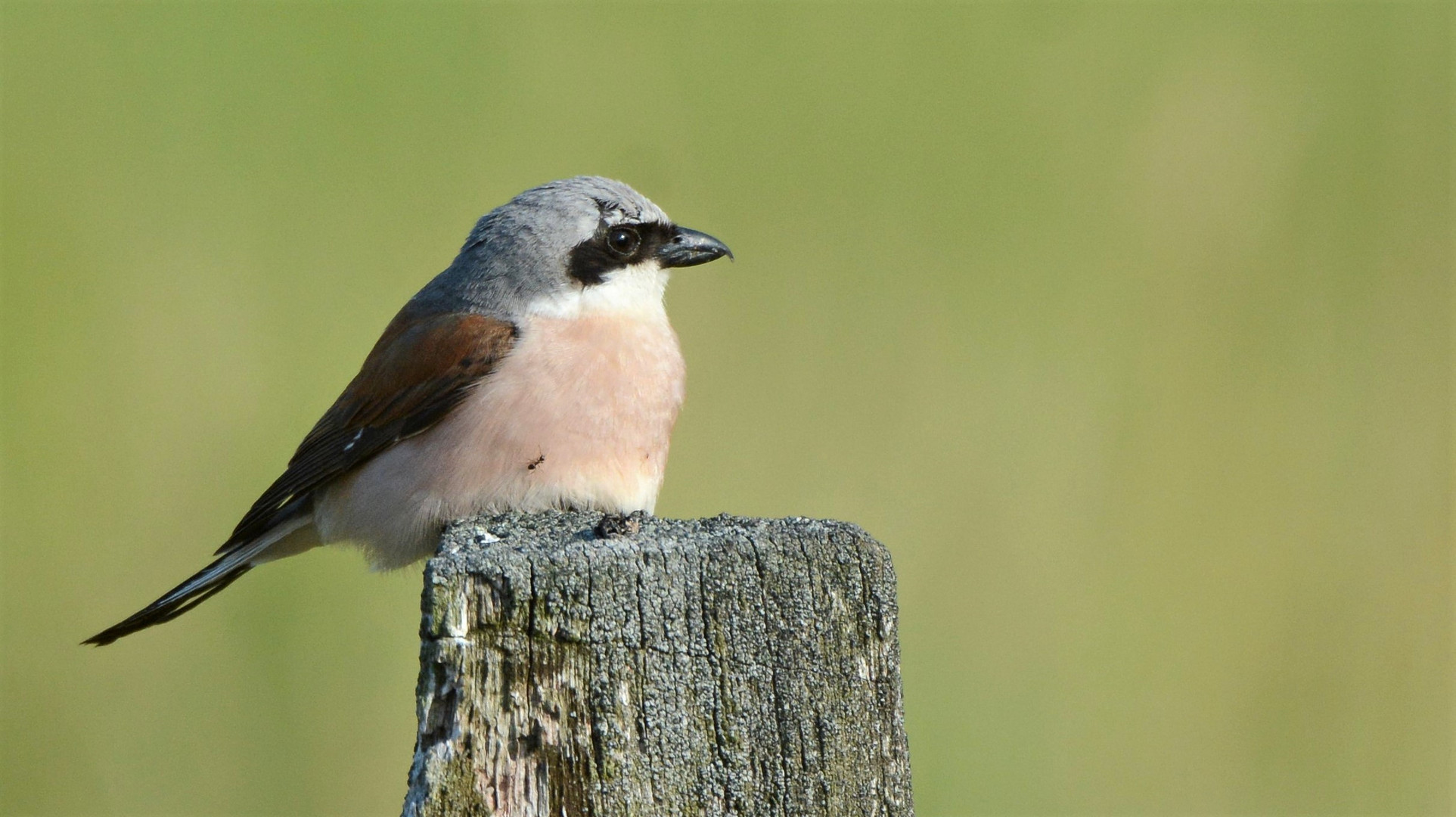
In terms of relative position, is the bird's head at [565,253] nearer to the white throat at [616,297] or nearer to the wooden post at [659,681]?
the white throat at [616,297]

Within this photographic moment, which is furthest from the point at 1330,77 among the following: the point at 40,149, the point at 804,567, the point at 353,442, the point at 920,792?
the point at 40,149

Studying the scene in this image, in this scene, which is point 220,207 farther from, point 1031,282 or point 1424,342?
point 1424,342

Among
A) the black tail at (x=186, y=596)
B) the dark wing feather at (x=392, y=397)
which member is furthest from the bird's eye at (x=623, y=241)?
the black tail at (x=186, y=596)

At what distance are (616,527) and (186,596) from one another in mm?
2534

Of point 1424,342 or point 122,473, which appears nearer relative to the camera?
point 122,473

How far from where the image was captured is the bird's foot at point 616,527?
2070mm

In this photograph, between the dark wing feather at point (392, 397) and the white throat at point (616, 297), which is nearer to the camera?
the dark wing feather at point (392, 397)

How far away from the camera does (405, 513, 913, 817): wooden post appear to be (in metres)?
1.80

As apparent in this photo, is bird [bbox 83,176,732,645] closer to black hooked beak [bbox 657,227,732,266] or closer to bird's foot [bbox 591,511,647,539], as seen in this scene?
black hooked beak [bbox 657,227,732,266]

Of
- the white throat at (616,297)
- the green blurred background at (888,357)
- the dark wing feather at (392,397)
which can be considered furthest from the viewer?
the green blurred background at (888,357)

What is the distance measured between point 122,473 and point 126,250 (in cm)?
103

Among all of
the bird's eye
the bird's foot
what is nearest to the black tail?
the bird's eye

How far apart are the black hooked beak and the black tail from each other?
5.51 feet

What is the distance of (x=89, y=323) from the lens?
18.1ft
